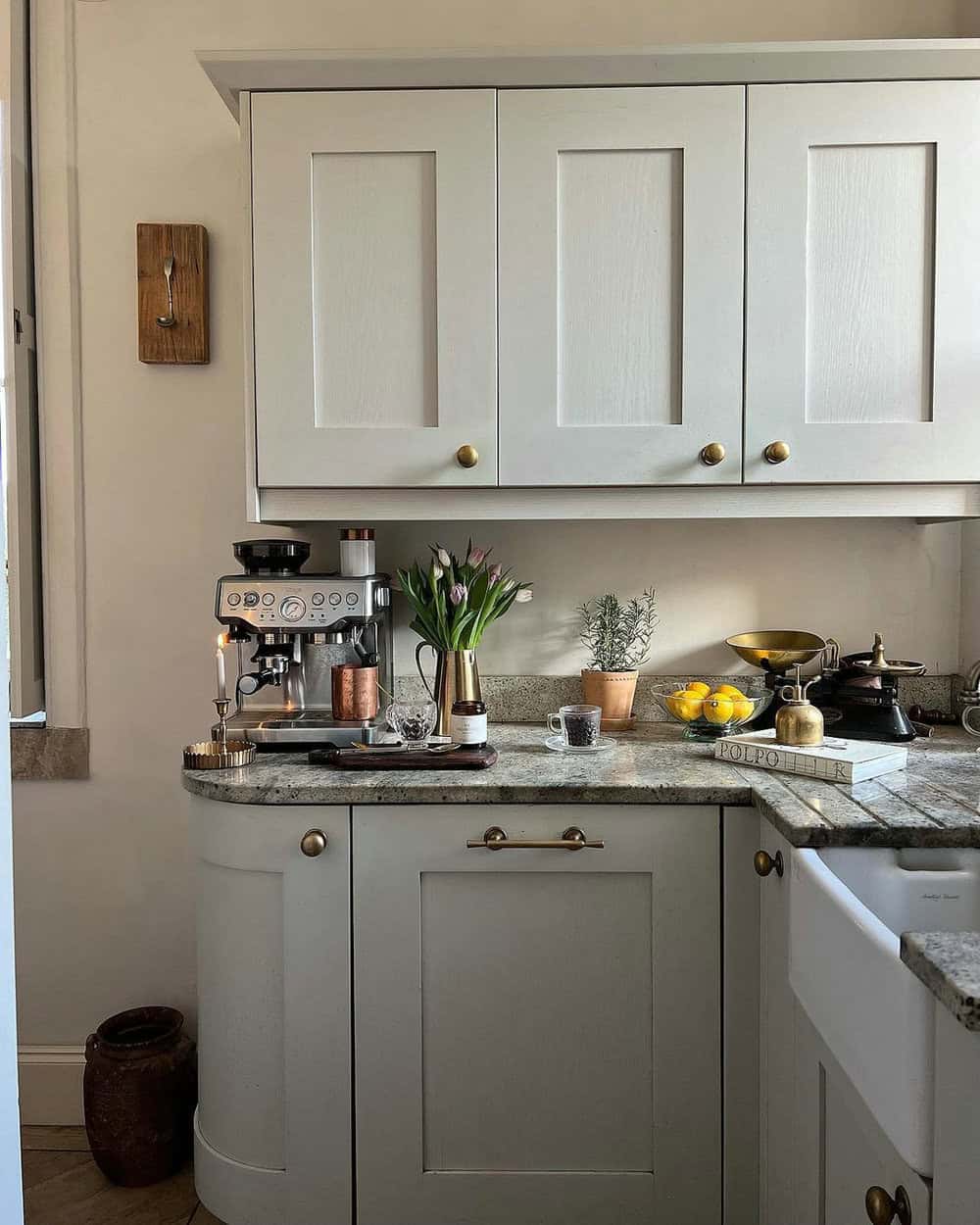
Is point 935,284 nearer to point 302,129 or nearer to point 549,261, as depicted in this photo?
point 549,261

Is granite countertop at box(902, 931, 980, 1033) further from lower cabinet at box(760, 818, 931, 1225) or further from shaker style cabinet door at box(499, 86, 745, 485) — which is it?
shaker style cabinet door at box(499, 86, 745, 485)

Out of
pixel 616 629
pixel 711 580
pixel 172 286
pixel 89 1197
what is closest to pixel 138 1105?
pixel 89 1197

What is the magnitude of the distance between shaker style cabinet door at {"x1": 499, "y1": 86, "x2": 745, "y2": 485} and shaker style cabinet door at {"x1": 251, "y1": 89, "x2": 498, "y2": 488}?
0.21 feet

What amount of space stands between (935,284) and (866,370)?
206mm

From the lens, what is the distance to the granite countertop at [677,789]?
1.44 metres

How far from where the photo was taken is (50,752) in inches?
93.0

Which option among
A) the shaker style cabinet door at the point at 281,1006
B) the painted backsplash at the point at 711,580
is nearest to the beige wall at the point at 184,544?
→ the painted backsplash at the point at 711,580

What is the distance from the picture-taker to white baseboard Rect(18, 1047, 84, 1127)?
2.35 metres

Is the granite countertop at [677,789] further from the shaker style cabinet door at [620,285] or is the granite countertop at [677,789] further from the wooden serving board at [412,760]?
the shaker style cabinet door at [620,285]

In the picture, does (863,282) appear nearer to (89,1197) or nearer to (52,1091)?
(89,1197)

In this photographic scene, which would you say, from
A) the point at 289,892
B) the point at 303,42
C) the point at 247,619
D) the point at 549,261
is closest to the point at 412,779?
the point at 289,892

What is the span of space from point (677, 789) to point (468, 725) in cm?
43

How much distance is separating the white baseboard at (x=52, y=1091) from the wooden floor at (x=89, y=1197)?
0.09 metres

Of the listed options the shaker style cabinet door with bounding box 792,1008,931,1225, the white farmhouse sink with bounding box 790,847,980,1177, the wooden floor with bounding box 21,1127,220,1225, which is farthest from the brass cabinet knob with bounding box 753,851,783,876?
the wooden floor with bounding box 21,1127,220,1225
